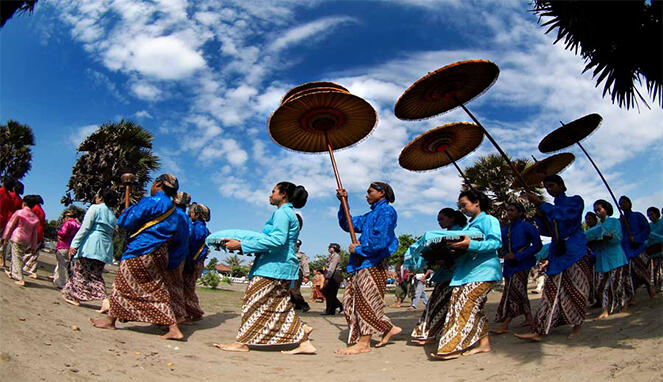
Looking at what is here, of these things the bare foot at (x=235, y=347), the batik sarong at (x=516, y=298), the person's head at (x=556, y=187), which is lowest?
the bare foot at (x=235, y=347)

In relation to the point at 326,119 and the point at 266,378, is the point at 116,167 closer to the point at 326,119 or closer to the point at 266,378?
the point at 326,119

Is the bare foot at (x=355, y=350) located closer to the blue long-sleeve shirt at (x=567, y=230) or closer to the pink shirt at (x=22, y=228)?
the blue long-sleeve shirt at (x=567, y=230)

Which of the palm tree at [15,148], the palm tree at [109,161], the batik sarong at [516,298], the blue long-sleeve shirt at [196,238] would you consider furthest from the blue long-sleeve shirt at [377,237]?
the palm tree at [15,148]

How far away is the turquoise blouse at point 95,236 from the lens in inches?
255

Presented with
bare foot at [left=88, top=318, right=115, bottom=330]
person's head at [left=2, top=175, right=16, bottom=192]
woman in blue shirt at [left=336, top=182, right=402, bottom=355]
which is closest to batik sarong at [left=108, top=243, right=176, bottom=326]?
bare foot at [left=88, top=318, right=115, bottom=330]

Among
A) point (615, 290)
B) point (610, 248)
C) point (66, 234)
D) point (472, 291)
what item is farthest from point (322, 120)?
point (66, 234)

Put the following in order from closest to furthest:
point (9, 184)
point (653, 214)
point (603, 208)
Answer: point (603, 208), point (9, 184), point (653, 214)

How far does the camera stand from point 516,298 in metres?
6.07

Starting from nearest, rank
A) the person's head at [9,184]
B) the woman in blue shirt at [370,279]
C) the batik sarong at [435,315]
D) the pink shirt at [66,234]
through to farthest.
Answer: the woman in blue shirt at [370,279]
the batik sarong at [435,315]
the pink shirt at [66,234]
the person's head at [9,184]

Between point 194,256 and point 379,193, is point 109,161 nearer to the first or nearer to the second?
point 194,256

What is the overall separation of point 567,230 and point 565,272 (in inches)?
19.7

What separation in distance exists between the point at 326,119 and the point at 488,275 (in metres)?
2.81

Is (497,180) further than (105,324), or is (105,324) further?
(497,180)

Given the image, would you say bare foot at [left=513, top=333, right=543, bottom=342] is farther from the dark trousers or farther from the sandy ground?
the dark trousers
